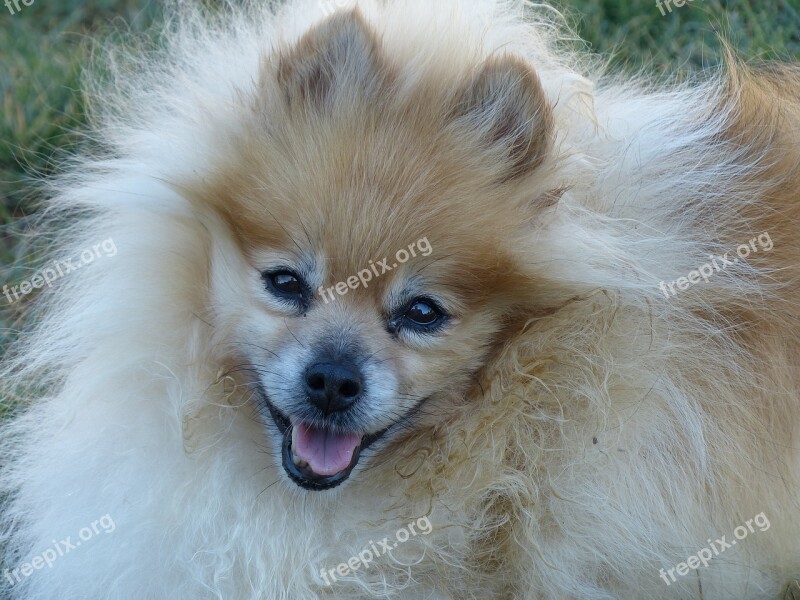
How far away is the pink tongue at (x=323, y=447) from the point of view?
10.2 ft

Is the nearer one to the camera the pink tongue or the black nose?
the black nose

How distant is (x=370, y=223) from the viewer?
2.88 m

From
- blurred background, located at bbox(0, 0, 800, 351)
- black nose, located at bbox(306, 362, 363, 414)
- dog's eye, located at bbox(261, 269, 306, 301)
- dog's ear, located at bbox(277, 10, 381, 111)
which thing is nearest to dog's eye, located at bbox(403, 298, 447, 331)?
black nose, located at bbox(306, 362, 363, 414)

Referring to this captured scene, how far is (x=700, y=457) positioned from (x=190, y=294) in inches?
69.0

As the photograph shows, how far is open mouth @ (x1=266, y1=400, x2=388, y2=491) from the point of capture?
10.0 ft

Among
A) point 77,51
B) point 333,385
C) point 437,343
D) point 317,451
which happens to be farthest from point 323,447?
point 77,51

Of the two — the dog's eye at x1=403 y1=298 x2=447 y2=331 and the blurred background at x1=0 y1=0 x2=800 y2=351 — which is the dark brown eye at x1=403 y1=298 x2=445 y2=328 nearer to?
the dog's eye at x1=403 y1=298 x2=447 y2=331

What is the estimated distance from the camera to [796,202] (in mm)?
3186

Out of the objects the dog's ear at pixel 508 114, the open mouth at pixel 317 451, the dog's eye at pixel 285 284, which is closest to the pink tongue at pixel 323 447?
the open mouth at pixel 317 451

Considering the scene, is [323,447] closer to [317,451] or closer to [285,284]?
[317,451]

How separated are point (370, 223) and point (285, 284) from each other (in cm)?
36

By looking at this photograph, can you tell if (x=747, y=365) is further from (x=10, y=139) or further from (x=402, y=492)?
(x=10, y=139)

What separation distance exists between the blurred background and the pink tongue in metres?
2.09

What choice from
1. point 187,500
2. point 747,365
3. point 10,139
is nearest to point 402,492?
point 187,500
